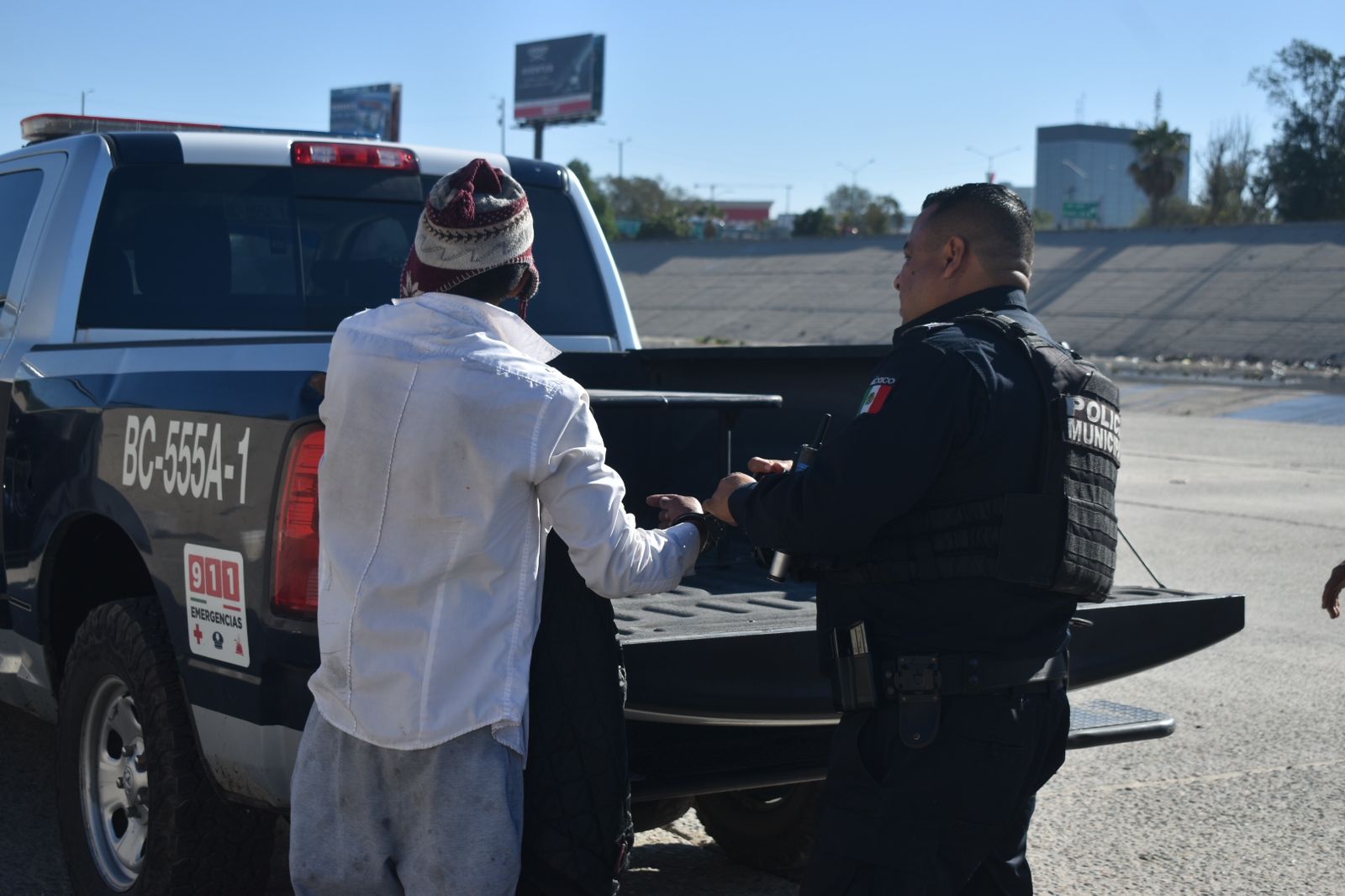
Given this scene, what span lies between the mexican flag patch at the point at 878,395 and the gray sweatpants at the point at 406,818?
0.88 meters

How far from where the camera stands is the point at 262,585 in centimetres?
308

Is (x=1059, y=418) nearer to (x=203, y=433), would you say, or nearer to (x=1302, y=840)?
(x=203, y=433)

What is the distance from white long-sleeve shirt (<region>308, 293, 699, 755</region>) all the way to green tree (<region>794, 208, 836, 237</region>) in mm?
75061

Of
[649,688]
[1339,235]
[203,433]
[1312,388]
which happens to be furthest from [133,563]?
[1339,235]

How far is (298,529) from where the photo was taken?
10.00 ft

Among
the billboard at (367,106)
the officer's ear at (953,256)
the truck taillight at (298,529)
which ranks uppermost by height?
the billboard at (367,106)

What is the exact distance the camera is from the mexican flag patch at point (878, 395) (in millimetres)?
2684

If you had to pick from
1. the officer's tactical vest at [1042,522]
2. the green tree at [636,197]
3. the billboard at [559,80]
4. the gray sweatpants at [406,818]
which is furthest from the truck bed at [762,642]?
the green tree at [636,197]

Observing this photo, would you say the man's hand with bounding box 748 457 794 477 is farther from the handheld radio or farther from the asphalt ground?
the asphalt ground

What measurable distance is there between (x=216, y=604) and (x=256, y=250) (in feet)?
6.33

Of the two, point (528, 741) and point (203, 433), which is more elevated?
point (203, 433)

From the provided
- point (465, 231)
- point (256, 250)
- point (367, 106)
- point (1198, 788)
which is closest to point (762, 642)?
point (465, 231)

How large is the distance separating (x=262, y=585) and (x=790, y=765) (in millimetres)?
1304

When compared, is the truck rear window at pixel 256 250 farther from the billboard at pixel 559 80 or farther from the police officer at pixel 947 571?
the billboard at pixel 559 80
